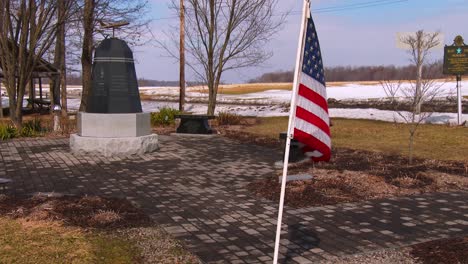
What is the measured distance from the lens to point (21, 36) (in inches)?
549

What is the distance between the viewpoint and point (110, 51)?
1019 centimetres

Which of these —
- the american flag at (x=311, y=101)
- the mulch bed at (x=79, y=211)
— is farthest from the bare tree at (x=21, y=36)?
the american flag at (x=311, y=101)

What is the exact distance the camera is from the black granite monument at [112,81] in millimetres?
10133

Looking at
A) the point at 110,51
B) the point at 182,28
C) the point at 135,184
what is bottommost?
the point at 135,184

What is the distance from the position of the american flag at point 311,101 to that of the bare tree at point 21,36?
38.7ft

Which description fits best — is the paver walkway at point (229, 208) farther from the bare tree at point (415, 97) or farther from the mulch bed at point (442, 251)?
the bare tree at point (415, 97)

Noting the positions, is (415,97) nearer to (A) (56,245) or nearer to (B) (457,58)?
(A) (56,245)

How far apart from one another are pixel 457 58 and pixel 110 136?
45.6ft

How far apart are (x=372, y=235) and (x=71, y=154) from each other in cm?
727

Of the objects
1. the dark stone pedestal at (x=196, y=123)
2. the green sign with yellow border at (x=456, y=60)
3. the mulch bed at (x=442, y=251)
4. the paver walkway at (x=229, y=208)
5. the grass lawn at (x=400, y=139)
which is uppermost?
the green sign with yellow border at (x=456, y=60)

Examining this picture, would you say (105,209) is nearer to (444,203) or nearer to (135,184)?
(135,184)

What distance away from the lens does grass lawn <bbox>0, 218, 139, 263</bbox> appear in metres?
4.14

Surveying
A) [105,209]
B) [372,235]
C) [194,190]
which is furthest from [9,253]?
[372,235]

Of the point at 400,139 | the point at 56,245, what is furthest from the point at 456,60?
the point at 56,245
